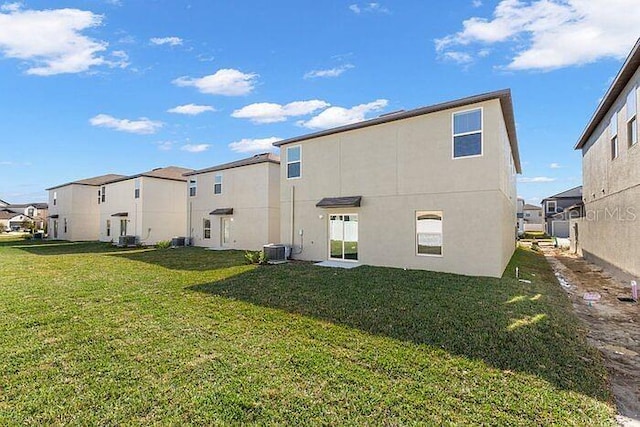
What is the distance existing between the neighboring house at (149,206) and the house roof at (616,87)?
24210 millimetres

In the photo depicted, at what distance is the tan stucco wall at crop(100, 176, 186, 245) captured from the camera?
23969 millimetres

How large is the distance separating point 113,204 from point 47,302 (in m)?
23.2

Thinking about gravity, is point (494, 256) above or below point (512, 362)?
above

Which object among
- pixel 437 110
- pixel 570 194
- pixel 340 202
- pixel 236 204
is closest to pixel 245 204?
pixel 236 204

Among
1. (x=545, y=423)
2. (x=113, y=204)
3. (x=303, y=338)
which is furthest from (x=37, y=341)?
(x=113, y=204)

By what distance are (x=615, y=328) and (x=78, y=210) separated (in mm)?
37377

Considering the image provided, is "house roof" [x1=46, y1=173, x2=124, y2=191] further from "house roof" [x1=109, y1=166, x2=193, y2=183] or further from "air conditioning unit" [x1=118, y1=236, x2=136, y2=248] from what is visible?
"air conditioning unit" [x1=118, y1=236, x2=136, y2=248]

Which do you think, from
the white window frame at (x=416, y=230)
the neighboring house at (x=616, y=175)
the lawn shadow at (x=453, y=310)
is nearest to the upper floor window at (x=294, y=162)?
the lawn shadow at (x=453, y=310)

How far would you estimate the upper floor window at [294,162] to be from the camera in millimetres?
14904

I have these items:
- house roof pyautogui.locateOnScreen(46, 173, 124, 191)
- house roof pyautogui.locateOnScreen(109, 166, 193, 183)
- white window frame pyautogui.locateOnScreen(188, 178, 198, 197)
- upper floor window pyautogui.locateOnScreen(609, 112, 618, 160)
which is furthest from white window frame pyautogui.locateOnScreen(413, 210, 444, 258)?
house roof pyautogui.locateOnScreen(46, 173, 124, 191)

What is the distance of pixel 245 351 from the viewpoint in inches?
179

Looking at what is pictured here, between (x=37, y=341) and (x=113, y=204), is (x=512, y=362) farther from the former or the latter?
(x=113, y=204)

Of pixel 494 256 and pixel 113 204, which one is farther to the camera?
pixel 113 204

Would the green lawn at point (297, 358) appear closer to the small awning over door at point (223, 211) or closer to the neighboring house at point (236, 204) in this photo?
the neighboring house at point (236, 204)
